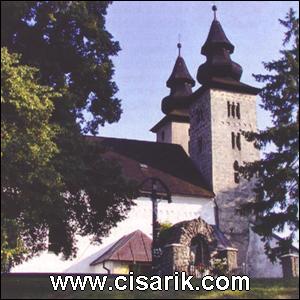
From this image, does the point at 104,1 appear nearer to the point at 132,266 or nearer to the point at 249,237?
the point at 132,266

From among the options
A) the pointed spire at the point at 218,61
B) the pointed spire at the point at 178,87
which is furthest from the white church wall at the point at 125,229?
the pointed spire at the point at 178,87

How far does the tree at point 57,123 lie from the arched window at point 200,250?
24.4 ft

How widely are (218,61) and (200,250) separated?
15.4 meters

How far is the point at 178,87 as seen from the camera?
145 ft

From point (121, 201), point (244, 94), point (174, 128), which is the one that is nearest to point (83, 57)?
point (121, 201)

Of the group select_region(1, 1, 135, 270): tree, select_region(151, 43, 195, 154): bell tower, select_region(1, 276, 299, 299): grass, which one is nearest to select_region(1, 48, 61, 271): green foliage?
select_region(1, 1, 135, 270): tree

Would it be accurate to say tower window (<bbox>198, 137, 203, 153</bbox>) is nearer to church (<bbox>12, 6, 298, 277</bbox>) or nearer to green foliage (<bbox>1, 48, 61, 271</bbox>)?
church (<bbox>12, 6, 298, 277</bbox>)

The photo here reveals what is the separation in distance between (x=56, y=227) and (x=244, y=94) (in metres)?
22.6

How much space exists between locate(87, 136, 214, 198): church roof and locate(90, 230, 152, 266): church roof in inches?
121

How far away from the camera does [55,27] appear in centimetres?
1716

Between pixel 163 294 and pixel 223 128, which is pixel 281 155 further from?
pixel 223 128

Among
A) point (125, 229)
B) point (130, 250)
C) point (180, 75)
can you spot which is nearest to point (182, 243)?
point (130, 250)

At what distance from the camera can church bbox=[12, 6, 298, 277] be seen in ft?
83.9

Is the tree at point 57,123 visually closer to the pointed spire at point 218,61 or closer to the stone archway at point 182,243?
the stone archway at point 182,243
